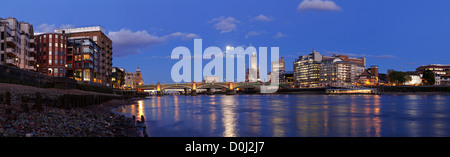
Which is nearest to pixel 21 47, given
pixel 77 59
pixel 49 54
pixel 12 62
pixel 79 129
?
pixel 12 62

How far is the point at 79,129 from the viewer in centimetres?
1541

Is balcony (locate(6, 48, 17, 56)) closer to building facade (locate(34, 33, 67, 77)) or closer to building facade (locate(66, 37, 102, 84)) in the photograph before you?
building facade (locate(34, 33, 67, 77))

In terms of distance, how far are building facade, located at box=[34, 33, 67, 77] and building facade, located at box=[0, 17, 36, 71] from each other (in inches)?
216

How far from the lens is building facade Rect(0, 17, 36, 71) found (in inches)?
2675

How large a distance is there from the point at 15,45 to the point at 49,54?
2653 centimetres

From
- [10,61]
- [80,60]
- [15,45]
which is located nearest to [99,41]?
[80,60]

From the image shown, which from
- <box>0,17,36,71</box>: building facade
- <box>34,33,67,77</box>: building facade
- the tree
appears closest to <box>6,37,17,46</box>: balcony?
<box>0,17,36,71</box>: building facade

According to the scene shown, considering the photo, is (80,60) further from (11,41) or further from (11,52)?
(11,52)

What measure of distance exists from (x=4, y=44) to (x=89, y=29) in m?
72.8

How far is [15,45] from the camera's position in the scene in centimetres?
7331

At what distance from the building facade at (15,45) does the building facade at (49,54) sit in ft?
18.0

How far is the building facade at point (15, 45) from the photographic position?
67.9m
